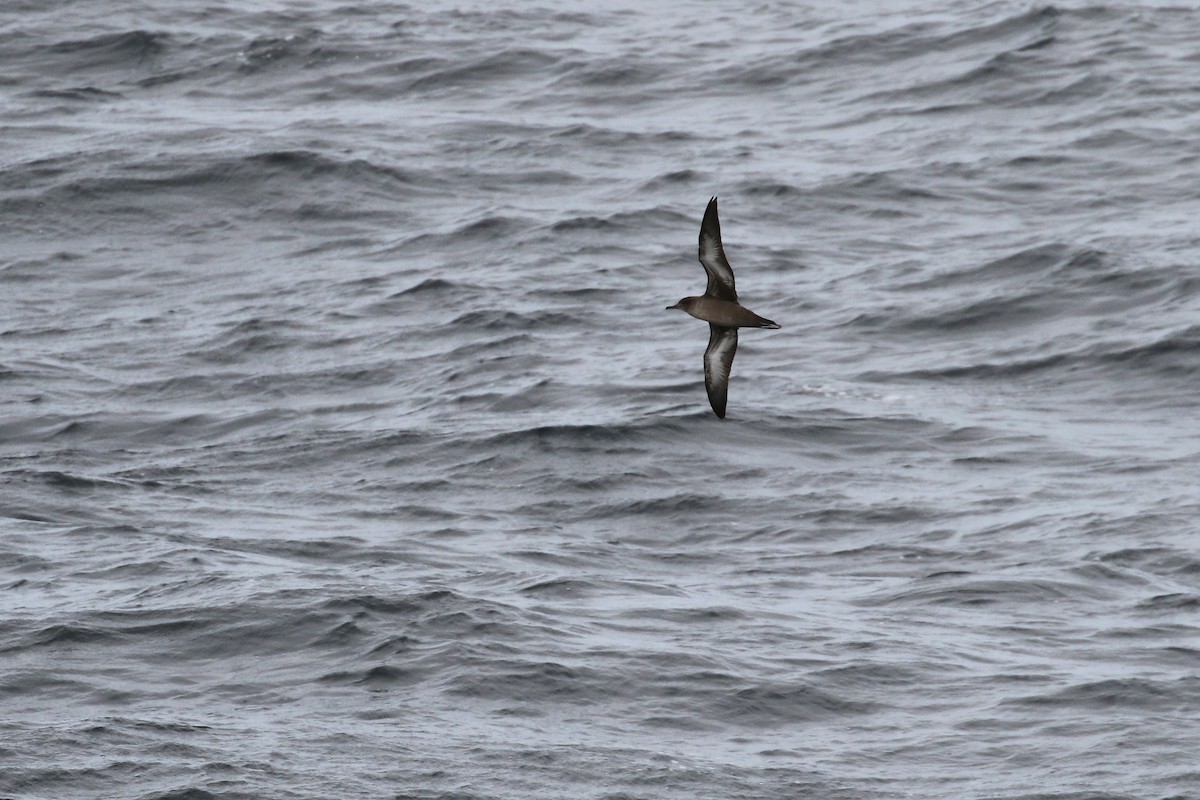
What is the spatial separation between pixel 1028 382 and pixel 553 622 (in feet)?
23.2

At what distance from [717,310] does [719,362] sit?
1.98 ft

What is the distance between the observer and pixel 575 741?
15.1 meters

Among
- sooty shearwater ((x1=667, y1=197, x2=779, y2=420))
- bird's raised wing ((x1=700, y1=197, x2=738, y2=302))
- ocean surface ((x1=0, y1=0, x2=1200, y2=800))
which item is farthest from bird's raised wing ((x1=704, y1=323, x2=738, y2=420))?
ocean surface ((x1=0, y1=0, x2=1200, y2=800))

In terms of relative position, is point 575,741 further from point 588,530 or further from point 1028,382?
point 1028,382

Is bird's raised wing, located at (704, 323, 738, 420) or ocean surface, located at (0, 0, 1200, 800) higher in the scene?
bird's raised wing, located at (704, 323, 738, 420)

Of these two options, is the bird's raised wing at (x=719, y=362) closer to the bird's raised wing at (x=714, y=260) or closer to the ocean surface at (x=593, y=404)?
the bird's raised wing at (x=714, y=260)

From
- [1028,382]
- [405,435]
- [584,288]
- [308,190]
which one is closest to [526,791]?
[405,435]

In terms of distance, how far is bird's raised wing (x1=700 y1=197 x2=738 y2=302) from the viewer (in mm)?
12398

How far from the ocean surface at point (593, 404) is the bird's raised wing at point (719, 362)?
9.37 feet

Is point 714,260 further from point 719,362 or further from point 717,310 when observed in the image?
point 719,362

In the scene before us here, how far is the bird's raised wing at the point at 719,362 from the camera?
43.5ft

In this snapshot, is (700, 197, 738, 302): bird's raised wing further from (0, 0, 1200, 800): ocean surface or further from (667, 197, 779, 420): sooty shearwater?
(0, 0, 1200, 800): ocean surface

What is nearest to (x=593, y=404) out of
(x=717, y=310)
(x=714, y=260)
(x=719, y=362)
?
(x=719, y=362)

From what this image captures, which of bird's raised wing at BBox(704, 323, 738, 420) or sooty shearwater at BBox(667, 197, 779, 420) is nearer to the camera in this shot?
sooty shearwater at BBox(667, 197, 779, 420)
